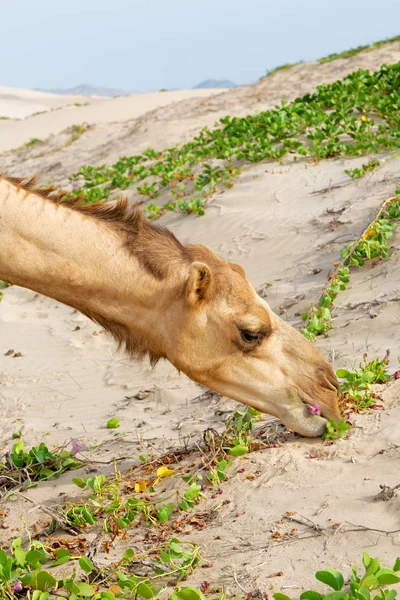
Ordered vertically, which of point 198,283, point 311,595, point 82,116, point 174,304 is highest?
point 198,283

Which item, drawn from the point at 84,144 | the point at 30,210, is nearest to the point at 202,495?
the point at 30,210

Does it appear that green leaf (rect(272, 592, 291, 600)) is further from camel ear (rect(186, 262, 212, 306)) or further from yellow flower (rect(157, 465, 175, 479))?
camel ear (rect(186, 262, 212, 306))

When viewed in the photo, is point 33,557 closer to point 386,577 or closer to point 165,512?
point 165,512

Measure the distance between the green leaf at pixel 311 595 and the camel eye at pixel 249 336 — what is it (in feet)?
5.14

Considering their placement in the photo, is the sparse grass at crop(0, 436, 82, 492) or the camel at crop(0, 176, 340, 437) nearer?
the camel at crop(0, 176, 340, 437)

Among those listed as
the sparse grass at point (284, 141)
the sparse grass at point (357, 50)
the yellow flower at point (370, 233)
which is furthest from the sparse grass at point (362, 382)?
the sparse grass at point (357, 50)

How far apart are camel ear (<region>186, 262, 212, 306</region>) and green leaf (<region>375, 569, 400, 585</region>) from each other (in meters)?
1.71

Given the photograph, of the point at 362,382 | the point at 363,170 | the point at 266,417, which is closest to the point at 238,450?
the point at 266,417

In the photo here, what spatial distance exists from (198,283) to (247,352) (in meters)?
0.48

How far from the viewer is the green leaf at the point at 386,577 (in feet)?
9.12

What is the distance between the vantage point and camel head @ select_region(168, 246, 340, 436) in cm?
409

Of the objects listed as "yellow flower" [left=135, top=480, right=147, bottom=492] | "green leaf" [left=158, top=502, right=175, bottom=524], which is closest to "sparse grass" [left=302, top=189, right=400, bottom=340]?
"yellow flower" [left=135, top=480, right=147, bottom=492]

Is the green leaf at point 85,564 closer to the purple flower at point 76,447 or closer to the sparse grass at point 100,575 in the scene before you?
the sparse grass at point 100,575

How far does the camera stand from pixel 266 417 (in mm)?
4770
